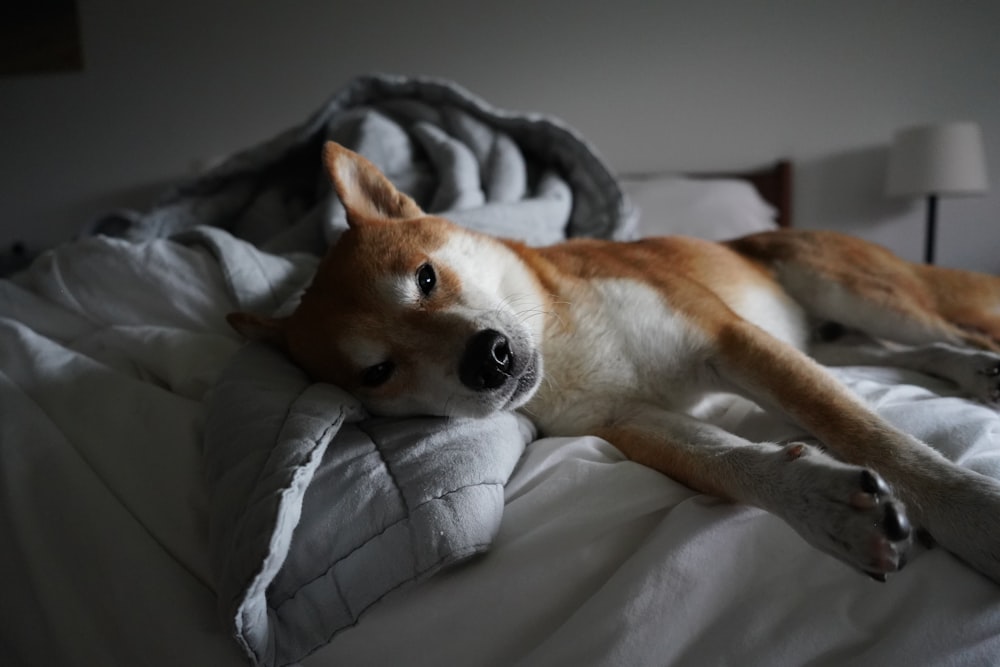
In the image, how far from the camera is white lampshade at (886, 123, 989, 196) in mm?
2904

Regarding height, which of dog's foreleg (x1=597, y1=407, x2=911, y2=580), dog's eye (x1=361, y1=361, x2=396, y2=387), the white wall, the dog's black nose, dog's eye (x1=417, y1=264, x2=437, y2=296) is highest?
the white wall

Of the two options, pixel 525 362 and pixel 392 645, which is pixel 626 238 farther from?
pixel 392 645

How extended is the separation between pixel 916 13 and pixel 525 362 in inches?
132

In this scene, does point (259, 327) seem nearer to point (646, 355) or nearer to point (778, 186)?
point (646, 355)

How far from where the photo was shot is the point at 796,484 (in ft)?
2.60

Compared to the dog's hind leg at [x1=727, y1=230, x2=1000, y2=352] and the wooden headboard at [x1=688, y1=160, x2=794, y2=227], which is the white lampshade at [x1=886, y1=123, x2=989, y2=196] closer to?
the wooden headboard at [x1=688, y1=160, x2=794, y2=227]

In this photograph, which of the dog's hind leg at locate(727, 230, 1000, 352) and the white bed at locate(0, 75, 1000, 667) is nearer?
the white bed at locate(0, 75, 1000, 667)

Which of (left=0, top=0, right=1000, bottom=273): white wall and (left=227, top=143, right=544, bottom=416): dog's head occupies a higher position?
(left=0, top=0, right=1000, bottom=273): white wall

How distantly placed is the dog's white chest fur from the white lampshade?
255 centimetres

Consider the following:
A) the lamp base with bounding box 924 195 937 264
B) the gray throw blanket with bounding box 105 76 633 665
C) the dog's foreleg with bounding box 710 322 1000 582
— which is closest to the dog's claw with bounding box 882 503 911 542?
the dog's foreleg with bounding box 710 322 1000 582

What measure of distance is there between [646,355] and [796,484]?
0.45 metres

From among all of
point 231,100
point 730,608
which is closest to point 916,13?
point 730,608

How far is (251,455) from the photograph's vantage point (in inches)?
33.1

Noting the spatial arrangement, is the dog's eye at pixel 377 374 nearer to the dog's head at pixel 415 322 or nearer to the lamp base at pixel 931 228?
the dog's head at pixel 415 322
